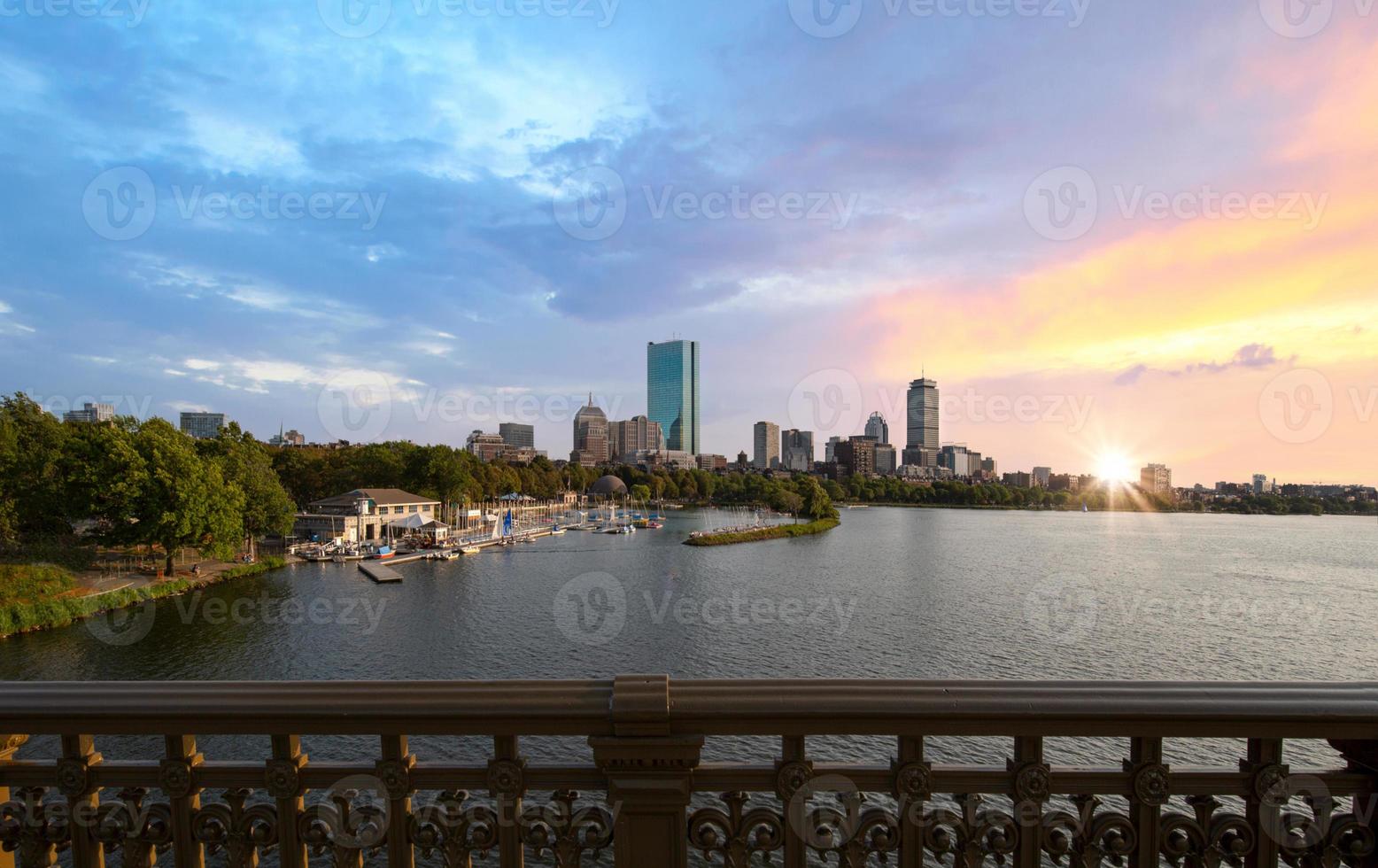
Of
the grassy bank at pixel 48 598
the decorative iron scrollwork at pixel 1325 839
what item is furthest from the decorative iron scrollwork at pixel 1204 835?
the grassy bank at pixel 48 598

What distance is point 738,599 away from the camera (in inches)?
1193

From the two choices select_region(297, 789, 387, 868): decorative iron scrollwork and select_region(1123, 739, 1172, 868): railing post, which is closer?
select_region(1123, 739, 1172, 868): railing post

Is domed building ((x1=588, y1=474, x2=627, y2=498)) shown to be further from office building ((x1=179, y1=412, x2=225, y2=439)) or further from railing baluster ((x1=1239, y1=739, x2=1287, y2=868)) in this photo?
railing baluster ((x1=1239, y1=739, x2=1287, y2=868))

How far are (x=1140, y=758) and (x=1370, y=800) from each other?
0.75 m

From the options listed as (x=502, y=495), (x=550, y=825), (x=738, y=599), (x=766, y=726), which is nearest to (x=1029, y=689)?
(x=766, y=726)

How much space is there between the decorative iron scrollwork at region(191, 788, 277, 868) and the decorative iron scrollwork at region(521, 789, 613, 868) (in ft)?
2.82

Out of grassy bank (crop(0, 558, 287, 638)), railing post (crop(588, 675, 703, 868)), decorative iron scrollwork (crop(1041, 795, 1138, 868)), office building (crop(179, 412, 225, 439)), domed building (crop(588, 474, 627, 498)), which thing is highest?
office building (crop(179, 412, 225, 439))

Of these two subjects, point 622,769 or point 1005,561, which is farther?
point 1005,561

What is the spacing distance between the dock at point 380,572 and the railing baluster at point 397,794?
3761cm

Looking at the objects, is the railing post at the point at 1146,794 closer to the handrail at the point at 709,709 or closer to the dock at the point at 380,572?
the handrail at the point at 709,709

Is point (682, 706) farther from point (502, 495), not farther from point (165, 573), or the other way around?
point (502, 495)

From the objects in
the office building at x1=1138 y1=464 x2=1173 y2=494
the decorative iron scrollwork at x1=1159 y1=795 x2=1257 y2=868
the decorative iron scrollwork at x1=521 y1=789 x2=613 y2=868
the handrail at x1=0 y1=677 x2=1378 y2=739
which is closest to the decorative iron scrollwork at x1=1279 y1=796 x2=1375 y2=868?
the decorative iron scrollwork at x1=1159 y1=795 x2=1257 y2=868

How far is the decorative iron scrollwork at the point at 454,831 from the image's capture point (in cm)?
211

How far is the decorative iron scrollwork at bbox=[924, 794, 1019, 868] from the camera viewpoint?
2.11m
